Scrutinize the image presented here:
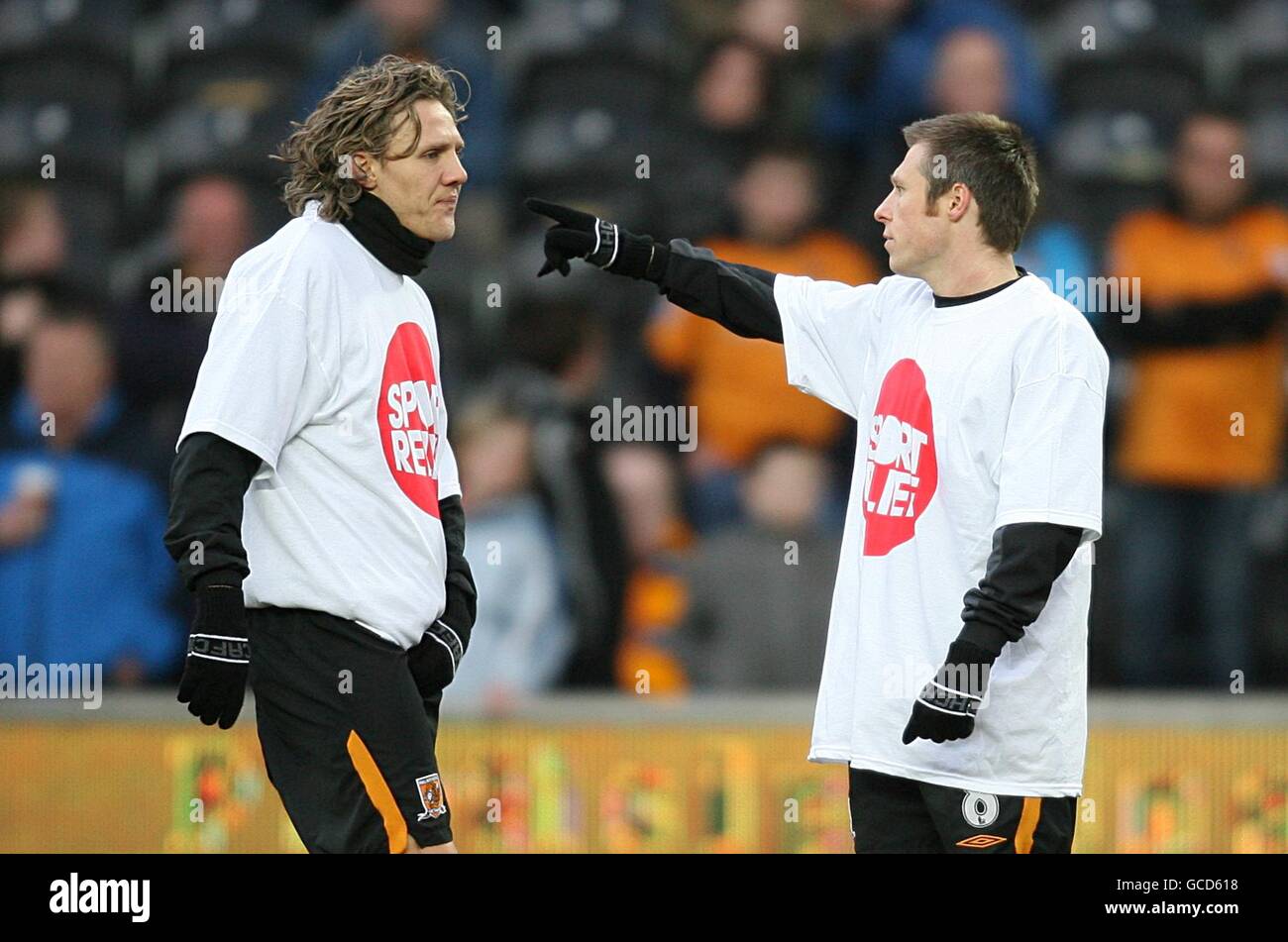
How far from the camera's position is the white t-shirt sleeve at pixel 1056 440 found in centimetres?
351

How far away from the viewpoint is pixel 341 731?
348cm

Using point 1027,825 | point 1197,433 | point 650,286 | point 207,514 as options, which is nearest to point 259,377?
point 207,514

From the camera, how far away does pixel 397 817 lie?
348 centimetres

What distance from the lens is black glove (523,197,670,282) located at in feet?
13.5

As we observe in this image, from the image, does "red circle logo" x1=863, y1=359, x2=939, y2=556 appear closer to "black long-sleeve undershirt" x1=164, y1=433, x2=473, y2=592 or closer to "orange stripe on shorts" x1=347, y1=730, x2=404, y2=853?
"orange stripe on shorts" x1=347, y1=730, x2=404, y2=853

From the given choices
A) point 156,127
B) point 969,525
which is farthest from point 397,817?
point 156,127

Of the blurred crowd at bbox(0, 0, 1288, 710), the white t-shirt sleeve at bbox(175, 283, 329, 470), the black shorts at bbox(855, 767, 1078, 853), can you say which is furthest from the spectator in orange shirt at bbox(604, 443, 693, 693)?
the white t-shirt sleeve at bbox(175, 283, 329, 470)

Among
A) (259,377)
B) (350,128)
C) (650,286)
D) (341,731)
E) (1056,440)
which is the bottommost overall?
(341,731)

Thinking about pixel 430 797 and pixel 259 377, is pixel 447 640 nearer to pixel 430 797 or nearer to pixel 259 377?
pixel 430 797

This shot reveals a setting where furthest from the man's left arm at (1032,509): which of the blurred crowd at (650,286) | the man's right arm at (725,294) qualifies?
the blurred crowd at (650,286)

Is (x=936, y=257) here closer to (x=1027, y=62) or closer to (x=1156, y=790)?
(x=1156, y=790)

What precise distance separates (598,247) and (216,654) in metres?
1.33

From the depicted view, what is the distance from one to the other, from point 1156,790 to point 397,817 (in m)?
3.00
